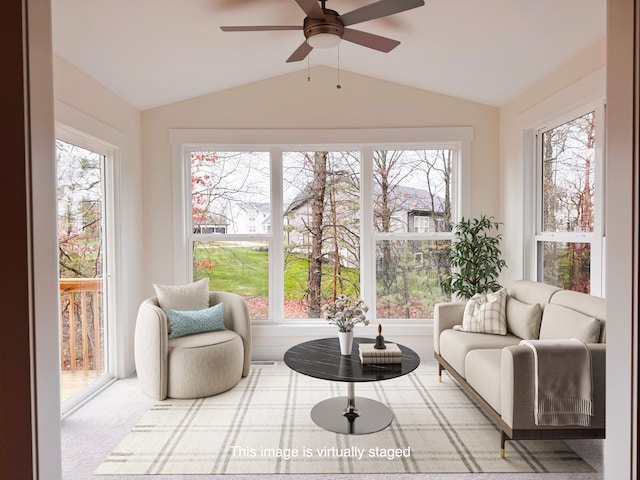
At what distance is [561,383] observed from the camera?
2244mm

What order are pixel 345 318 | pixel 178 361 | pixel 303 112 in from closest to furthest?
pixel 345 318 < pixel 178 361 < pixel 303 112

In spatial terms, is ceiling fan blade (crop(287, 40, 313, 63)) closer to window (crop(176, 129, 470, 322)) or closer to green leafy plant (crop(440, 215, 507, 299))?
window (crop(176, 129, 470, 322))

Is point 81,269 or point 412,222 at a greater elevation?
point 412,222

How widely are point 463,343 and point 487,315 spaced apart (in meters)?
0.42

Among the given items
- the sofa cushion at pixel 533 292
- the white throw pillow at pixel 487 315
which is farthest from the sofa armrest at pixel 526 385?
the white throw pillow at pixel 487 315

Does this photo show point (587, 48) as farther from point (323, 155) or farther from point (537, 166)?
point (323, 155)

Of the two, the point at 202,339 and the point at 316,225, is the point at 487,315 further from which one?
the point at 202,339

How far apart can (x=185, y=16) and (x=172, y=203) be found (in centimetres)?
195

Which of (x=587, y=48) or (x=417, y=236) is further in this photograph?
(x=417, y=236)

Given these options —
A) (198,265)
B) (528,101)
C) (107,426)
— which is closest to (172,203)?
(198,265)

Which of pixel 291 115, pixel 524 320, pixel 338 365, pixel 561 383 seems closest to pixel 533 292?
pixel 524 320

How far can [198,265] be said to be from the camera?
443 centimetres

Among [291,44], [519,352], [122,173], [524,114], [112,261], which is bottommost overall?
[519,352]

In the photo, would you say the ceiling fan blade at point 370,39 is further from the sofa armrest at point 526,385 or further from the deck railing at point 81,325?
the deck railing at point 81,325
